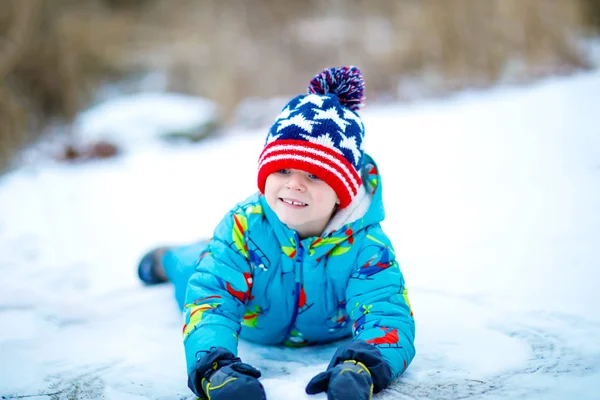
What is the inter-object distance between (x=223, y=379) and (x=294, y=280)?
425mm

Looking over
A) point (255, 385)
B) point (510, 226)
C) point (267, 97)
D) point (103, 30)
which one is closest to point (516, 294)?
point (510, 226)

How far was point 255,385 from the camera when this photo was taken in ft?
3.60

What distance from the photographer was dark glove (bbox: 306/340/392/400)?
1.07 meters

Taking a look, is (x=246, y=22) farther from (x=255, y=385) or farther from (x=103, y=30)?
(x=255, y=385)

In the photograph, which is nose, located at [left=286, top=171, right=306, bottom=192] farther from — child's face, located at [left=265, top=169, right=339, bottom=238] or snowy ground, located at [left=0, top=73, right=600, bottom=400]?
snowy ground, located at [left=0, top=73, right=600, bottom=400]

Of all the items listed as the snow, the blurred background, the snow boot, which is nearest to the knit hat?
the snow boot

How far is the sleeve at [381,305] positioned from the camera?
1257 mm

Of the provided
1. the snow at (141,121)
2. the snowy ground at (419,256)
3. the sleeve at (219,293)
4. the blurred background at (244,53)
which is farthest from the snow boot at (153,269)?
the snow at (141,121)

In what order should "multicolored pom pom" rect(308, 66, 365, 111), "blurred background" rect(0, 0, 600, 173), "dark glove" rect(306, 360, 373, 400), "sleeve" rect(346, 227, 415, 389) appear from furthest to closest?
"blurred background" rect(0, 0, 600, 173) → "multicolored pom pom" rect(308, 66, 365, 111) → "sleeve" rect(346, 227, 415, 389) → "dark glove" rect(306, 360, 373, 400)

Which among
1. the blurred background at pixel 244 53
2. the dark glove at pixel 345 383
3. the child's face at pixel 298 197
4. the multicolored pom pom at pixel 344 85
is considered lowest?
the dark glove at pixel 345 383

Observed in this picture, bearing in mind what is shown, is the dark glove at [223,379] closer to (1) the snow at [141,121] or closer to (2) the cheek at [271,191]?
(2) the cheek at [271,191]

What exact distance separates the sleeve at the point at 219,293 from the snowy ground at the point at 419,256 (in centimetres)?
15

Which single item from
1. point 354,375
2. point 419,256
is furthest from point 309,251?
point 419,256

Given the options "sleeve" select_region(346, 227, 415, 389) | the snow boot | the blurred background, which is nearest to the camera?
"sleeve" select_region(346, 227, 415, 389)
